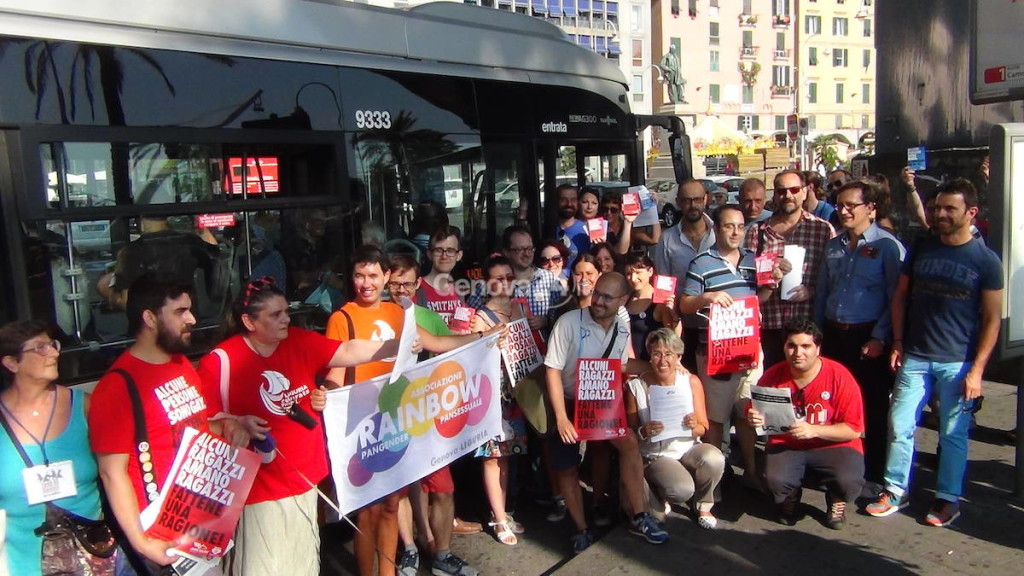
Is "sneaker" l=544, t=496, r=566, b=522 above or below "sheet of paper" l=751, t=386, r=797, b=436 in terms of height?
below

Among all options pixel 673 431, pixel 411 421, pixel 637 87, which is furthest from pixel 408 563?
pixel 637 87

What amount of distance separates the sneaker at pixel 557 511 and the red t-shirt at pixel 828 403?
140cm

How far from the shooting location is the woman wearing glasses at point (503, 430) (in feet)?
16.6

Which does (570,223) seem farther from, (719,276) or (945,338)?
(945,338)

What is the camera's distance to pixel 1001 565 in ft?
14.5

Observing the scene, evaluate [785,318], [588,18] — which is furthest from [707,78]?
[785,318]

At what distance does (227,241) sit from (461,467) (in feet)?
7.65

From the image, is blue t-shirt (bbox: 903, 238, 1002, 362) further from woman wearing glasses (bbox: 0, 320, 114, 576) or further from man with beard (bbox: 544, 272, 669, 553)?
woman wearing glasses (bbox: 0, 320, 114, 576)

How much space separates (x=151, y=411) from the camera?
3.30 meters

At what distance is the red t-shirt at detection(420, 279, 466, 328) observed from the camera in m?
5.30

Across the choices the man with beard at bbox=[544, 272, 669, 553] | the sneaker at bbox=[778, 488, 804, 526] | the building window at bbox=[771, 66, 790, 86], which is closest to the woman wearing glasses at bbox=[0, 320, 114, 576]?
the man with beard at bbox=[544, 272, 669, 553]

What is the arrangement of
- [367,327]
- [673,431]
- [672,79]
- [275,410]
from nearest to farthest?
[275,410], [367,327], [673,431], [672,79]

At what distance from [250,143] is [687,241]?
316 centimetres

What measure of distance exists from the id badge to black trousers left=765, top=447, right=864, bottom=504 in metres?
3.79
